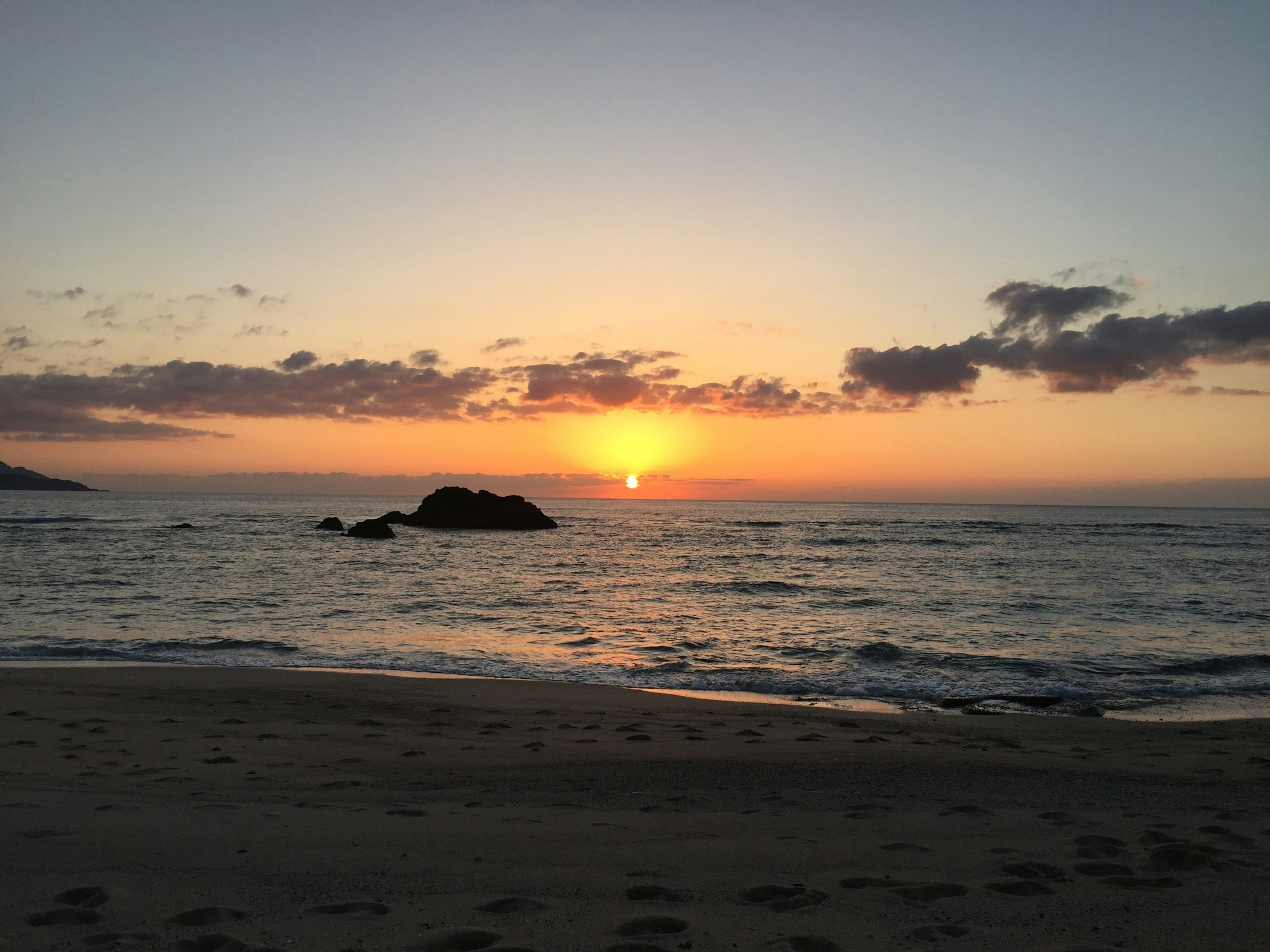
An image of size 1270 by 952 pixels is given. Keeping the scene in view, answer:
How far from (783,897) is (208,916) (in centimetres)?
318

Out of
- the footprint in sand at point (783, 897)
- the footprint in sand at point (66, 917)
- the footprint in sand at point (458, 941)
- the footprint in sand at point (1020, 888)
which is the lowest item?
the footprint in sand at point (1020, 888)

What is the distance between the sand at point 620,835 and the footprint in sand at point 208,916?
2 centimetres

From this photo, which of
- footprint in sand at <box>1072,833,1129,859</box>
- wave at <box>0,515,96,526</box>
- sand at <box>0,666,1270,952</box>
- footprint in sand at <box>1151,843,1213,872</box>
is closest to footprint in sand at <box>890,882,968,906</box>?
sand at <box>0,666,1270,952</box>

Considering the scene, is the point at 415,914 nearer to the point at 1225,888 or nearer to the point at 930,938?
the point at 930,938

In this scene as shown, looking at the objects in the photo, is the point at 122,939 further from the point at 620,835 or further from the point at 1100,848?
the point at 1100,848

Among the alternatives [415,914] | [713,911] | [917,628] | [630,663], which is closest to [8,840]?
[415,914]

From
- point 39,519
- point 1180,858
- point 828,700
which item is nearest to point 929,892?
point 1180,858

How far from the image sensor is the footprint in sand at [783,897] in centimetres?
427

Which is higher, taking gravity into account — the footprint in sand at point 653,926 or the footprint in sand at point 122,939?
the footprint in sand at point 122,939

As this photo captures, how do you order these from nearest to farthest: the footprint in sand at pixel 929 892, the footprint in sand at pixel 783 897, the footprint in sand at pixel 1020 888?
the footprint in sand at pixel 783 897, the footprint in sand at pixel 929 892, the footprint in sand at pixel 1020 888

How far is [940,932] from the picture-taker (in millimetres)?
3941

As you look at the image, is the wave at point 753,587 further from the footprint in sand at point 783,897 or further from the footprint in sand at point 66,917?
the footprint in sand at point 66,917

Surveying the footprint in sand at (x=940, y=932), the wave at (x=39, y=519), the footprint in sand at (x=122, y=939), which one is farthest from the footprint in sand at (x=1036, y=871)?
the wave at (x=39, y=519)

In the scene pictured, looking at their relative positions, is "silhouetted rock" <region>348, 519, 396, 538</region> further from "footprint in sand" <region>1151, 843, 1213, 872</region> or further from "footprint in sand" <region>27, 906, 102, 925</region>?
"footprint in sand" <region>1151, 843, 1213, 872</region>
